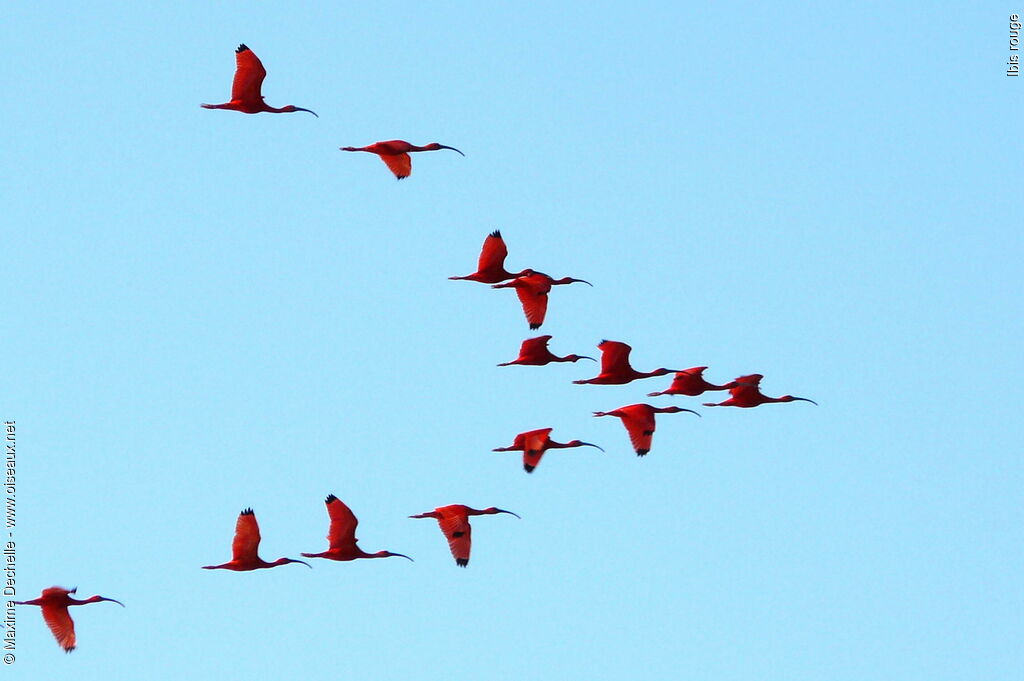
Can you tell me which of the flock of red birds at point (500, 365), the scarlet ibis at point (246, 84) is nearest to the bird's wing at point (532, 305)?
the flock of red birds at point (500, 365)

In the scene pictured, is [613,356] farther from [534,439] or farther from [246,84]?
[246,84]

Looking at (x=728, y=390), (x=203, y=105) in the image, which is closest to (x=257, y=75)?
(x=203, y=105)

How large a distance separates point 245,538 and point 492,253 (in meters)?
8.12

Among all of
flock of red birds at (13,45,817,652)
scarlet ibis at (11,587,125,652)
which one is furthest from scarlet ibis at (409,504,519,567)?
scarlet ibis at (11,587,125,652)

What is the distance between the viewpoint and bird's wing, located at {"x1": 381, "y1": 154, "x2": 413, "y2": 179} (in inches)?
2309

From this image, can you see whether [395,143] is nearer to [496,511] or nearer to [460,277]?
[460,277]

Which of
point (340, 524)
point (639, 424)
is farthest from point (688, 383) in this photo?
point (340, 524)

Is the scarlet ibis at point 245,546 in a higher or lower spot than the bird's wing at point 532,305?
lower

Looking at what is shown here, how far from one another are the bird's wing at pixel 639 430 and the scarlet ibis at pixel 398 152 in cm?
697

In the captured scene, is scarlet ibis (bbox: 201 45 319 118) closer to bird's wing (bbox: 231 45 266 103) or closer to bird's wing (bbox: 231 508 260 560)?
bird's wing (bbox: 231 45 266 103)

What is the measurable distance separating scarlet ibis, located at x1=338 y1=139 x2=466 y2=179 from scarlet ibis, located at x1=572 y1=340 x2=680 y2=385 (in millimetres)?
5861

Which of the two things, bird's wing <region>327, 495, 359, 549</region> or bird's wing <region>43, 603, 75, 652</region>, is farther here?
bird's wing <region>327, 495, 359, 549</region>

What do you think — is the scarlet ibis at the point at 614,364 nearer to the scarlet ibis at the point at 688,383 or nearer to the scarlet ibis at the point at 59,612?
the scarlet ibis at the point at 688,383

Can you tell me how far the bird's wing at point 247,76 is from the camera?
53.2 metres
